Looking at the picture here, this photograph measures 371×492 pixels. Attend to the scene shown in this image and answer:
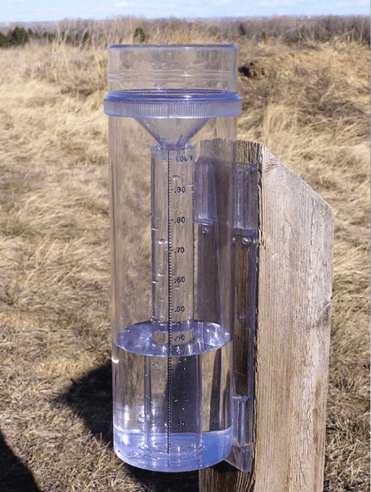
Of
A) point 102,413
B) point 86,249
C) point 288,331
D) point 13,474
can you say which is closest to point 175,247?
point 288,331

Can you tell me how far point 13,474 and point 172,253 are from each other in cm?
163

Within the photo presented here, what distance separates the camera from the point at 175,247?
117 centimetres

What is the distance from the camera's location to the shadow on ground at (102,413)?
2.35 metres

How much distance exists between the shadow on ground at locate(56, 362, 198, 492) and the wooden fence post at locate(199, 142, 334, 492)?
1.05m

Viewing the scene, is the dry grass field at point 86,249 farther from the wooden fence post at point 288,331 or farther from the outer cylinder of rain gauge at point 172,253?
the outer cylinder of rain gauge at point 172,253

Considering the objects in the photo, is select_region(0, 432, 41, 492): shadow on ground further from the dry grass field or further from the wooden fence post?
the wooden fence post

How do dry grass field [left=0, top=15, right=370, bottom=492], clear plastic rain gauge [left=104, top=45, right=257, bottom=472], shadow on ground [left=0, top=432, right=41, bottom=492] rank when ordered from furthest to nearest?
dry grass field [left=0, top=15, right=370, bottom=492], shadow on ground [left=0, top=432, right=41, bottom=492], clear plastic rain gauge [left=104, top=45, right=257, bottom=472]

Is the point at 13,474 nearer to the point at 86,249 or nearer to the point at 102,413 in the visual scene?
the point at 102,413

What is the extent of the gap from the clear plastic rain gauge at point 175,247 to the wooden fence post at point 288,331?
0.14ft

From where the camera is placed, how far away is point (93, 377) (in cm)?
291

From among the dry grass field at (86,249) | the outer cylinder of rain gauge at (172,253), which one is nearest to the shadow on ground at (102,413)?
the dry grass field at (86,249)

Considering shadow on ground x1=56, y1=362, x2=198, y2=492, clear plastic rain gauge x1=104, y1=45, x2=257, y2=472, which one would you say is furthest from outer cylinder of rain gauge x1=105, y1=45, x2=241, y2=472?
shadow on ground x1=56, y1=362, x2=198, y2=492

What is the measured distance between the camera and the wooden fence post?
4.02 ft

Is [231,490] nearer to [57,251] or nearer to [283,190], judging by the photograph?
[283,190]
